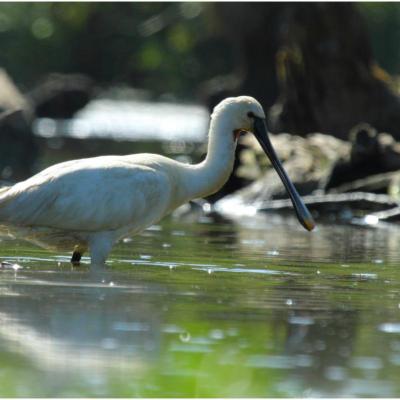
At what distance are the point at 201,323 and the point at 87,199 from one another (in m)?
3.17

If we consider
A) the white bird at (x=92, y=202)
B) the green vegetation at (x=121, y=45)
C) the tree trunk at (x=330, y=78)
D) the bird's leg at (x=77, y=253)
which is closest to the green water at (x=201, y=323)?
the bird's leg at (x=77, y=253)

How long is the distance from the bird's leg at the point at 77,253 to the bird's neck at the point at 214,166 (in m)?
1.04

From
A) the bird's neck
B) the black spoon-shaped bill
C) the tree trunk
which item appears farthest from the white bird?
the tree trunk

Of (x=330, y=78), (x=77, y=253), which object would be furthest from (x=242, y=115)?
(x=330, y=78)

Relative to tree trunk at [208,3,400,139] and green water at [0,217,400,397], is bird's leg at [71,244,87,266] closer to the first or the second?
green water at [0,217,400,397]

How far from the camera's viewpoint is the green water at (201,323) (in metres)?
8.60

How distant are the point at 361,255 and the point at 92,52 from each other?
62.4 meters

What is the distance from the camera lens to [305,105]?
2730 cm

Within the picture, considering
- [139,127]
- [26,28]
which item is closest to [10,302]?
[139,127]

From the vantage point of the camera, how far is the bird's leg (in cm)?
1371

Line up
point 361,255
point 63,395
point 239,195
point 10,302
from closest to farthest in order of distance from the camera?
point 63,395 → point 10,302 → point 361,255 → point 239,195

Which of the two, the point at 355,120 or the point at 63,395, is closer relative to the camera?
the point at 63,395

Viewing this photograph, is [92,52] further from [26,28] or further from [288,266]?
[288,266]

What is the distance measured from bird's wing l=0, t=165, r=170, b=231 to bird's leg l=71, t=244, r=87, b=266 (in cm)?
38
